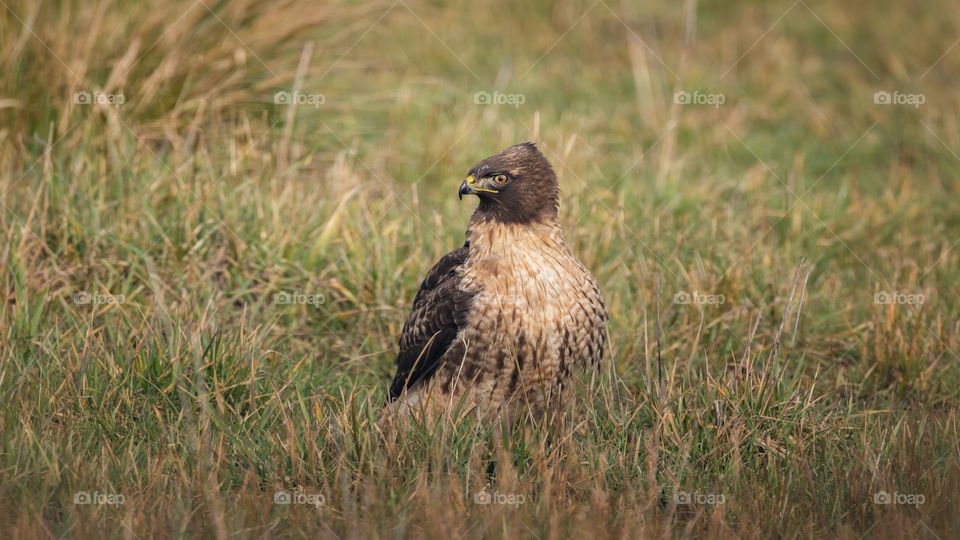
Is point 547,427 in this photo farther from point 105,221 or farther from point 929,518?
point 105,221

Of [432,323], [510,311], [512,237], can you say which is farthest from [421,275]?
[510,311]

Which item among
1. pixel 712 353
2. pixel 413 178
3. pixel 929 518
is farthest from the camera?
pixel 413 178

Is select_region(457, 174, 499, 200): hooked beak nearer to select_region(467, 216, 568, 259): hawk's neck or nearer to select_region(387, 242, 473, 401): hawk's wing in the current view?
select_region(467, 216, 568, 259): hawk's neck

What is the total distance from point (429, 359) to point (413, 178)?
2.65m

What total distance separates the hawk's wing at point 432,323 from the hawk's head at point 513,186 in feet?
0.85

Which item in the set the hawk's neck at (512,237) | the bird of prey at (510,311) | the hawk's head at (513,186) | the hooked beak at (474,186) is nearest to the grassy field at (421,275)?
the bird of prey at (510,311)

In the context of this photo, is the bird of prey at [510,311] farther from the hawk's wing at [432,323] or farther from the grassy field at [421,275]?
the grassy field at [421,275]

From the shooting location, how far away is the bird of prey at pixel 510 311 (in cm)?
484

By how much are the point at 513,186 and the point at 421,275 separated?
4.33ft

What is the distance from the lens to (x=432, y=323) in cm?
502

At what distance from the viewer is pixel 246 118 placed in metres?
6.98

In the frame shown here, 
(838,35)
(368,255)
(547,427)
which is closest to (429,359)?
(547,427)

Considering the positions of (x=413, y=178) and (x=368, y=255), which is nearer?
(x=368, y=255)

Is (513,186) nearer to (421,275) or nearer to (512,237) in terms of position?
(512,237)
